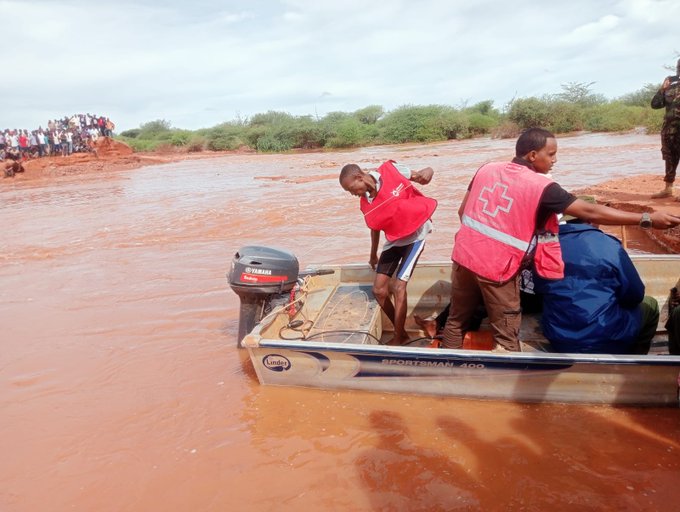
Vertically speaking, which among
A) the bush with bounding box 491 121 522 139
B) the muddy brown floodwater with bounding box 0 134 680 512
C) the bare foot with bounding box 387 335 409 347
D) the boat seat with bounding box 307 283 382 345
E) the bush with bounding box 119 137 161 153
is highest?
the bush with bounding box 119 137 161 153

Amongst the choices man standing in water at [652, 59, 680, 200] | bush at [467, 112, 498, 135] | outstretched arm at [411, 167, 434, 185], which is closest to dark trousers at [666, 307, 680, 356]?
outstretched arm at [411, 167, 434, 185]

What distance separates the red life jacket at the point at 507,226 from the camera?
9.06 ft

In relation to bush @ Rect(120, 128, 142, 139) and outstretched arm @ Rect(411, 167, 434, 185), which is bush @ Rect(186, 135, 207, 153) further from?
outstretched arm @ Rect(411, 167, 434, 185)

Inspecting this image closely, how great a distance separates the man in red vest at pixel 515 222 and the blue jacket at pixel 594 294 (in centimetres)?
14

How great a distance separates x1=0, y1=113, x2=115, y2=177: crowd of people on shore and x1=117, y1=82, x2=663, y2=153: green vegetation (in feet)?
40.3

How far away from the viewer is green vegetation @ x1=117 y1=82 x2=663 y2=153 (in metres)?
30.0

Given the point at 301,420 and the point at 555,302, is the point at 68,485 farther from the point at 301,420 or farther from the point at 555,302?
the point at 555,302

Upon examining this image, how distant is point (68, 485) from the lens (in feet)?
9.90

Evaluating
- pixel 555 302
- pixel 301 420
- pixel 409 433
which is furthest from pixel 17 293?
pixel 555 302

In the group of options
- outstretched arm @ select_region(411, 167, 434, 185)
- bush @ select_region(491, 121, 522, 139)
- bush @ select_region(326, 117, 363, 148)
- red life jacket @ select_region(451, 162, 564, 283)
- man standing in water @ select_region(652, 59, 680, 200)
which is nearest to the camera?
red life jacket @ select_region(451, 162, 564, 283)

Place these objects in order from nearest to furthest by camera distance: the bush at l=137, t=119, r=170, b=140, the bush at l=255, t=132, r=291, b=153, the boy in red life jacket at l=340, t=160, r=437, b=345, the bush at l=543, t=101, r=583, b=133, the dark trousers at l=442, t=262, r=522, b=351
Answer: the dark trousers at l=442, t=262, r=522, b=351 < the boy in red life jacket at l=340, t=160, r=437, b=345 < the bush at l=543, t=101, r=583, b=133 < the bush at l=255, t=132, r=291, b=153 < the bush at l=137, t=119, r=170, b=140

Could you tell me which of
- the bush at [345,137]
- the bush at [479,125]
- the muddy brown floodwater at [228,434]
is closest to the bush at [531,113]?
the bush at [479,125]

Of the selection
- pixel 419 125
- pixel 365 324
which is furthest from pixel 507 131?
pixel 365 324

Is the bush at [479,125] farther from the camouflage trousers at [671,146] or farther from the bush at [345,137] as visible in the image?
the camouflage trousers at [671,146]
